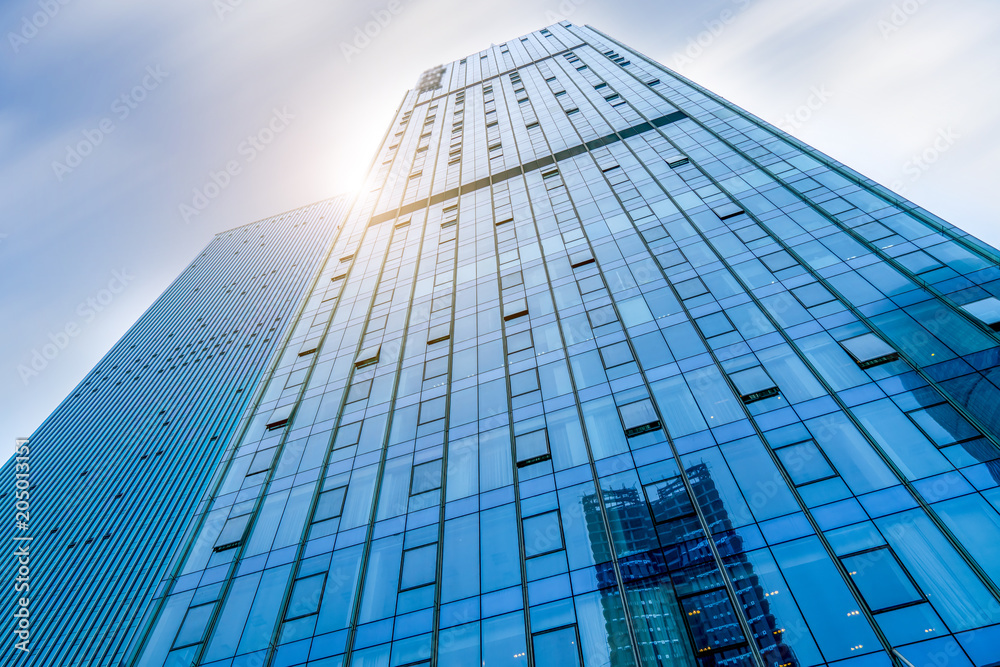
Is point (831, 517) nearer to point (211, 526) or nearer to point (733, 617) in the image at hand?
point (733, 617)

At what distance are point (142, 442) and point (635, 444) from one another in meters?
68.6

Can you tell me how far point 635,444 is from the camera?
1995 centimetres

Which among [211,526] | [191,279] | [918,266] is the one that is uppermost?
[918,266]

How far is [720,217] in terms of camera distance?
2998 centimetres

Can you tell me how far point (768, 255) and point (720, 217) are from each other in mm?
4839

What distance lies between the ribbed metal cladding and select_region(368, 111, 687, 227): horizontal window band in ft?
42.8

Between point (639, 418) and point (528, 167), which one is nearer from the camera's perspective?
point (639, 418)

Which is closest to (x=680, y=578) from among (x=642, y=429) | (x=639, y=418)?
(x=642, y=429)

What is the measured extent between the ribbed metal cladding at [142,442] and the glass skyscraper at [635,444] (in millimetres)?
17625

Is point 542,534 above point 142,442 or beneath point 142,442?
above

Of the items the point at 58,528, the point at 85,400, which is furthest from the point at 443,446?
the point at 85,400
